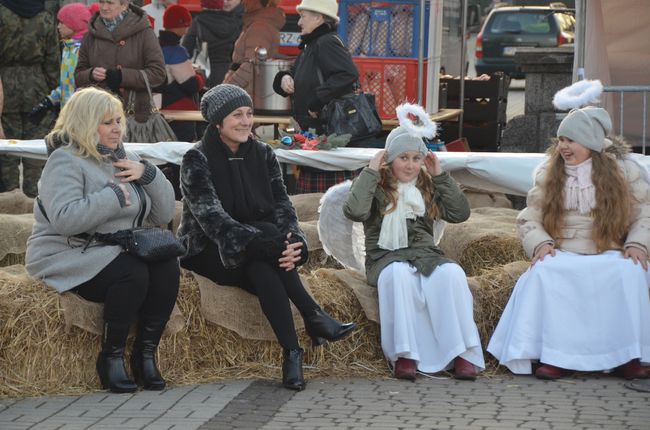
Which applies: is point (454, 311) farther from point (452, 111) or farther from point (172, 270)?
point (452, 111)

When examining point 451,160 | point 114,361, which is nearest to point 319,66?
point 451,160

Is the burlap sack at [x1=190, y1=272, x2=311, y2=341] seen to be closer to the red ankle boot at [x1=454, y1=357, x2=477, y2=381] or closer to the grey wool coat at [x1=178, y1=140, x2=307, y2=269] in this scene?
the grey wool coat at [x1=178, y1=140, x2=307, y2=269]

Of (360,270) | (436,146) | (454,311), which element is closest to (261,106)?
(436,146)

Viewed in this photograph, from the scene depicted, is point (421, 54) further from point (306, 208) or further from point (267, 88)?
point (306, 208)

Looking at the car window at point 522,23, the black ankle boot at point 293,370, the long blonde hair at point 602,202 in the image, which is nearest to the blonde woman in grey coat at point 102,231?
the black ankle boot at point 293,370

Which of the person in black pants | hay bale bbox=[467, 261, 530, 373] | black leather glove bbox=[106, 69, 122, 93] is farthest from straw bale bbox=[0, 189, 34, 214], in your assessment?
hay bale bbox=[467, 261, 530, 373]

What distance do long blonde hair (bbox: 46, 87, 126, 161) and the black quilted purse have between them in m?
0.39

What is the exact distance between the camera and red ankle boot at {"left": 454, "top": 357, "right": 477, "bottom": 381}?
6.61 m

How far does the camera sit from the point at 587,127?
6910 millimetres

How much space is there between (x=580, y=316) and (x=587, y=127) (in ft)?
3.27

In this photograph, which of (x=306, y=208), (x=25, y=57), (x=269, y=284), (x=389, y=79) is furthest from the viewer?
(x=389, y=79)

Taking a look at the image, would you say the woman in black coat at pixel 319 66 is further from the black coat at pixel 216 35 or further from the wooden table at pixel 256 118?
the black coat at pixel 216 35

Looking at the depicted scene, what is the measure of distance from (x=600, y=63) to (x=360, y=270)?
13.5ft

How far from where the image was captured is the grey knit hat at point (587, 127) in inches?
272
